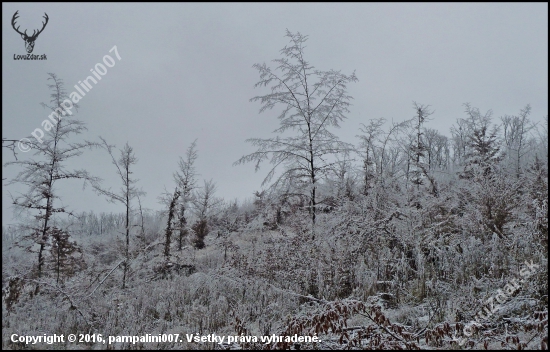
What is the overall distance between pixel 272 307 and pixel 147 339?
8.12 ft

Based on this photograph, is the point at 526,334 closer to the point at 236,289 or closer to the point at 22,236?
the point at 236,289

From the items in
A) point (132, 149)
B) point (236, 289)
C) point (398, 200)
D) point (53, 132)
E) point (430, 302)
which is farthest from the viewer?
point (132, 149)

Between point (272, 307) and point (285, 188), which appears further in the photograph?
point (285, 188)

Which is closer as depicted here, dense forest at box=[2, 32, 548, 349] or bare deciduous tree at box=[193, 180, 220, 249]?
dense forest at box=[2, 32, 548, 349]

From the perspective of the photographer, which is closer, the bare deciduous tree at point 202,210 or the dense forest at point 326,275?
the dense forest at point 326,275

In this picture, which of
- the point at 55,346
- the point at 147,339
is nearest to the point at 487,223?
the point at 147,339

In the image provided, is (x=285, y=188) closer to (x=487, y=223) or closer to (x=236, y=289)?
(x=236, y=289)

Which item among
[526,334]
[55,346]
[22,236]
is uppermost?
[22,236]

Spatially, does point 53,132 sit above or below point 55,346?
above

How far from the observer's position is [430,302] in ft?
18.9

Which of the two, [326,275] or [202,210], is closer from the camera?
[326,275]

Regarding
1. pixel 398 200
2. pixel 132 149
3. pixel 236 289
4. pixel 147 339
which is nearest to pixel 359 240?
pixel 398 200

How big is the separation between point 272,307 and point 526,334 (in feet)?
14.0

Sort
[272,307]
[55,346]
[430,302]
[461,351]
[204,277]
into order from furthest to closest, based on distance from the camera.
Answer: [204,277], [272,307], [430,302], [55,346], [461,351]
